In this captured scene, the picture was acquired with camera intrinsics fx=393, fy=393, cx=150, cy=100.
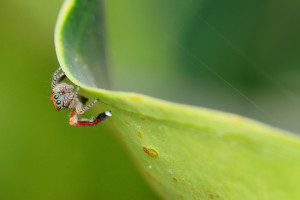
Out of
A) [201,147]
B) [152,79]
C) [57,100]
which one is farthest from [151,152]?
[57,100]

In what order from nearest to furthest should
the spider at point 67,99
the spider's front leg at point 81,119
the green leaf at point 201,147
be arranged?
the green leaf at point 201,147 < the spider's front leg at point 81,119 < the spider at point 67,99

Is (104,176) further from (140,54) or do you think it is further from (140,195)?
(140,54)

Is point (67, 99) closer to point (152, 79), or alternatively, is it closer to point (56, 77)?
point (56, 77)

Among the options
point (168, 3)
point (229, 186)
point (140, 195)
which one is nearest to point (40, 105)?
point (140, 195)

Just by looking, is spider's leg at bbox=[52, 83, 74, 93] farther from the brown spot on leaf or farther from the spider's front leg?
the brown spot on leaf

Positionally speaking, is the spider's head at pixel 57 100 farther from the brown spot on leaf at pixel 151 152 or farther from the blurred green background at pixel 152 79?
the brown spot on leaf at pixel 151 152

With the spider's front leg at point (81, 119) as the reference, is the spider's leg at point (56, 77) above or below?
above

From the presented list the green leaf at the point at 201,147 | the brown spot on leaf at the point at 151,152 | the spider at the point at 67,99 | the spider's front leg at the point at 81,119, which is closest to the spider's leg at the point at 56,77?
the spider at the point at 67,99
